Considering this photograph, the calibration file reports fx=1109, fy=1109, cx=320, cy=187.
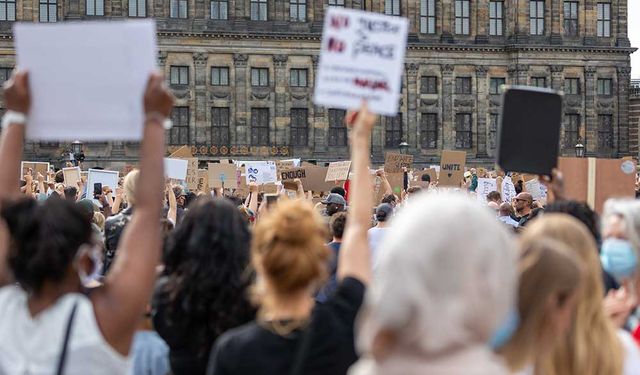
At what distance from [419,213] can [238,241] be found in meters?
1.96

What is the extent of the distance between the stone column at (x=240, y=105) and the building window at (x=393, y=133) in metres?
6.06

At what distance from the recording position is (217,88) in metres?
44.5

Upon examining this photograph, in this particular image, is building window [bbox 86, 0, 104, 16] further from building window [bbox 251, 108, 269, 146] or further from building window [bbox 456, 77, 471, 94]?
building window [bbox 456, 77, 471, 94]

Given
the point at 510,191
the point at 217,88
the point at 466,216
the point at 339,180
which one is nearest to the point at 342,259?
the point at 466,216

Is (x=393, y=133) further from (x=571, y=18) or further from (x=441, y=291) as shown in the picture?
(x=441, y=291)

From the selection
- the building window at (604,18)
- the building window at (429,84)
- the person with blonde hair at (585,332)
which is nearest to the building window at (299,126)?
the building window at (429,84)

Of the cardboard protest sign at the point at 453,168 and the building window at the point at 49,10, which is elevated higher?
the building window at the point at 49,10

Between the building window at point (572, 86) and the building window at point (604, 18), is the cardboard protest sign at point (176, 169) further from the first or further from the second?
the building window at point (604, 18)

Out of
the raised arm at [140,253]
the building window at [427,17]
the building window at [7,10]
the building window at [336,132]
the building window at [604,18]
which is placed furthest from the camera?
the building window at [604,18]

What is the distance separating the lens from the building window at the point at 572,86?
48.3 metres

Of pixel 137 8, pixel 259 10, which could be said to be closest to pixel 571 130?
pixel 259 10

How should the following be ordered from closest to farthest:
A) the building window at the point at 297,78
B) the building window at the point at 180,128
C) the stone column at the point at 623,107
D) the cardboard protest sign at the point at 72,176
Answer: the cardboard protest sign at the point at 72,176, the building window at the point at 180,128, the building window at the point at 297,78, the stone column at the point at 623,107

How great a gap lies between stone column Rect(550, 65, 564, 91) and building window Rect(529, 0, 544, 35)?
1.74m

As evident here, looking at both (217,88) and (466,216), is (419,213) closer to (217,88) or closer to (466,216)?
(466,216)
